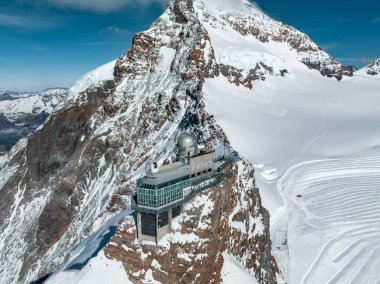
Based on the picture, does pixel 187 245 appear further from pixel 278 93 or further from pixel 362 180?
pixel 278 93

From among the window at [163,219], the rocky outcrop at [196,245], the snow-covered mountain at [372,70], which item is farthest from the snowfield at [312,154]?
the window at [163,219]

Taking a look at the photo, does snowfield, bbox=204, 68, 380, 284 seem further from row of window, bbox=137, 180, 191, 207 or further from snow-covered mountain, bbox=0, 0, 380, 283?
row of window, bbox=137, 180, 191, 207

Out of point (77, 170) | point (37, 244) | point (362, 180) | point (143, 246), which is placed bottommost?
point (37, 244)

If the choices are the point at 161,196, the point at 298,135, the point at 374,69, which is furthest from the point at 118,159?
the point at 374,69

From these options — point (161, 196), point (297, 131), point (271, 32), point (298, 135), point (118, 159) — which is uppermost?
point (271, 32)

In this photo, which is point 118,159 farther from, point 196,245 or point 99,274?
point 196,245

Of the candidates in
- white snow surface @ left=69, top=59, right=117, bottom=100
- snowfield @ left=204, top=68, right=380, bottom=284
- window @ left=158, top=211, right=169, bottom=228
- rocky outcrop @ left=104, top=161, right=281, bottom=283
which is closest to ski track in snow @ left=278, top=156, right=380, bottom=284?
snowfield @ left=204, top=68, right=380, bottom=284

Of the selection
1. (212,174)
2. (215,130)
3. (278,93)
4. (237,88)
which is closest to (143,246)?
(212,174)
